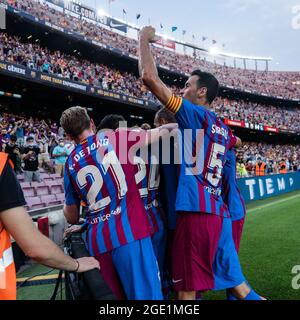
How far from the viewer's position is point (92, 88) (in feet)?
82.2

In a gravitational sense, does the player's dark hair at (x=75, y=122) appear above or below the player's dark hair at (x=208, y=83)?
below

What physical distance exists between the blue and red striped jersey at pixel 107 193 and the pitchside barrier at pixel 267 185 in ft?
36.0

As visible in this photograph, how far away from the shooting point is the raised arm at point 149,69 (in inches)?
89.4

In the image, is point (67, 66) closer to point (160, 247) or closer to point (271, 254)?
point (271, 254)

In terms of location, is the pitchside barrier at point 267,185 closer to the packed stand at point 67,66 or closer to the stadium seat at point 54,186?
the stadium seat at point 54,186

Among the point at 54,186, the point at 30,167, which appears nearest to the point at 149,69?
the point at 30,167

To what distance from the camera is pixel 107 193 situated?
238 centimetres

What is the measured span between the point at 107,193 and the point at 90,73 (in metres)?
27.4

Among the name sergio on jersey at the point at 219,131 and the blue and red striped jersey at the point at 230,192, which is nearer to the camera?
the name sergio on jersey at the point at 219,131

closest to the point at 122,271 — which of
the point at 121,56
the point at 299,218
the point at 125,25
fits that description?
the point at 299,218

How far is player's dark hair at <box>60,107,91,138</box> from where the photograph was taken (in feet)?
8.57

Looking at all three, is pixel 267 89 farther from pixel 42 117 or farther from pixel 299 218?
pixel 299 218

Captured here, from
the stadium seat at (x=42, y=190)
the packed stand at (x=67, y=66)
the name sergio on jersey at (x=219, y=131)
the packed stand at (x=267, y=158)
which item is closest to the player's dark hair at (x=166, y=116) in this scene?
the name sergio on jersey at (x=219, y=131)
